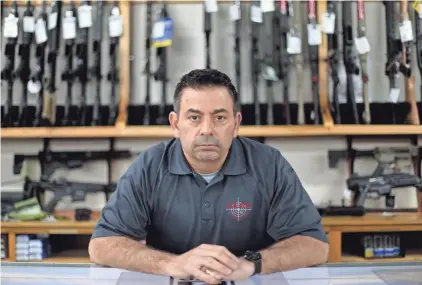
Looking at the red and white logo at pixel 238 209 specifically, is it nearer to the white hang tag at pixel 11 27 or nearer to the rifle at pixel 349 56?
the rifle at pixel 349 56

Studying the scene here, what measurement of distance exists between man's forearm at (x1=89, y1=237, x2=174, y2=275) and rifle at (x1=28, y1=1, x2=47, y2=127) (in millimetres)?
1530

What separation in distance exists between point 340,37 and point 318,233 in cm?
164

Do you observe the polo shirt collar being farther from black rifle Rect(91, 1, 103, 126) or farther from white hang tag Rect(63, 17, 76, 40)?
white hang tag Rect(63, 17, 76, 40)

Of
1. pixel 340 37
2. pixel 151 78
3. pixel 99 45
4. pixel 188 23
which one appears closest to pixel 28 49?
pixel 99 45

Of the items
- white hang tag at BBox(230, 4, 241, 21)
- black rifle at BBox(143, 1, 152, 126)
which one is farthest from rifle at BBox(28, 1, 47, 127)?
white hang tag at BBox(230, 4, 241, 21)

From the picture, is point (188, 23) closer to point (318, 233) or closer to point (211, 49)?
point (211, 49)

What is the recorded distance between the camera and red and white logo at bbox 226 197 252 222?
152 centimetres

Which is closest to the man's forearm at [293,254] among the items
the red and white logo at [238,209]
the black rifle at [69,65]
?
the red and white logo at [238,209]

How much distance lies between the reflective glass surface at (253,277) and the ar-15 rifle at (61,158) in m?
1.64

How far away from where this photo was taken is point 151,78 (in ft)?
9.80

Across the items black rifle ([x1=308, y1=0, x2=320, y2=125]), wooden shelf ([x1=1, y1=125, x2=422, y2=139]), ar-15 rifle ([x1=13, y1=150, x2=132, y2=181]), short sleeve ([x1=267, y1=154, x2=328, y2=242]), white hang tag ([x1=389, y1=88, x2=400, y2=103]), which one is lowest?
short sleeve ([x1=267, y1=154, x2=328, y2=242])

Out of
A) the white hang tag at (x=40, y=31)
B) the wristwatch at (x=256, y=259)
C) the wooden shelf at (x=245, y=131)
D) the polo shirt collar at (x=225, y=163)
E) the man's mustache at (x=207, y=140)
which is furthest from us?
the white hang tag at (x=40, y=31)

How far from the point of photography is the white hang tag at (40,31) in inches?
109

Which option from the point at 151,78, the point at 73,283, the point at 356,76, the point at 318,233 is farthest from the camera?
the point at 151,78
